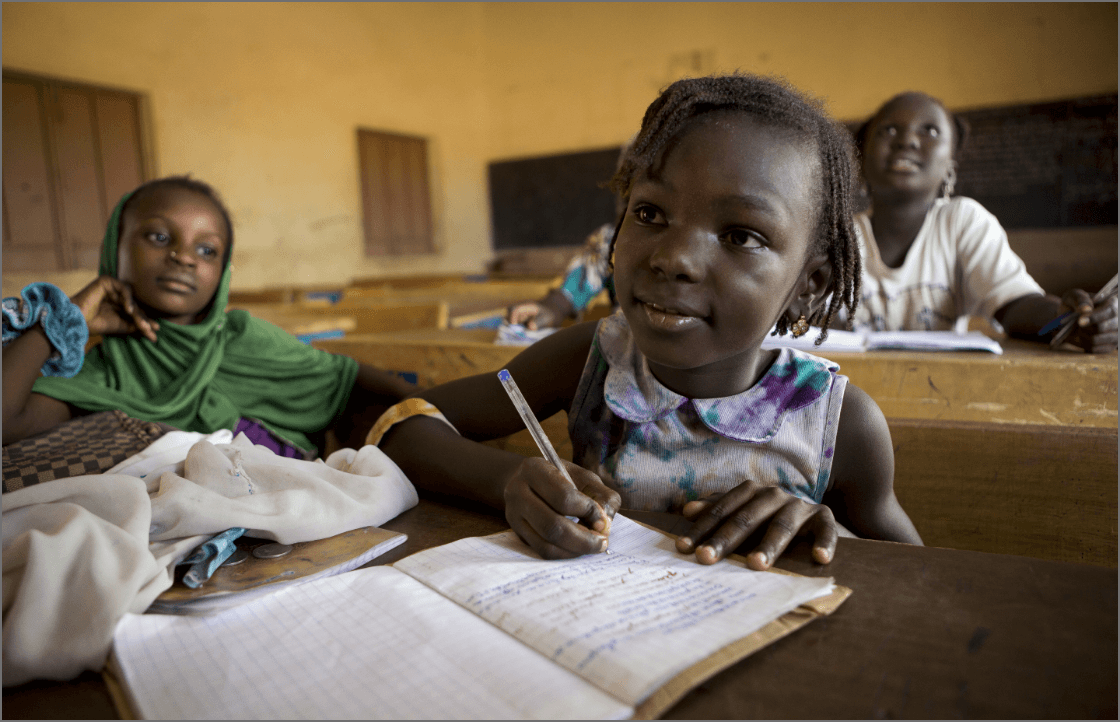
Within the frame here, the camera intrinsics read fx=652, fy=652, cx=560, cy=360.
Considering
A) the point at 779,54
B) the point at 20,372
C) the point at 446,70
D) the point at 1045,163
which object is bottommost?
the point at 20,372

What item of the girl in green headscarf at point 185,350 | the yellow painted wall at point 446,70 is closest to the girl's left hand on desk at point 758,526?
the girl in green headscarf at point 185,350

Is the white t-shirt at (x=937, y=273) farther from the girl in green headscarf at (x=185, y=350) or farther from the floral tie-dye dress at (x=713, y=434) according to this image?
the girl in green headscarf at (x=185, y=350)

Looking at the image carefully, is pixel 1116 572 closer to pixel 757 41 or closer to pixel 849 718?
pixel 849 718

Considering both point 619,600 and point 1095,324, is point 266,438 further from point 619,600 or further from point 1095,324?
point 1095,324

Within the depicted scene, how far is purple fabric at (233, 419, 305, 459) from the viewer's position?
1.41 metres

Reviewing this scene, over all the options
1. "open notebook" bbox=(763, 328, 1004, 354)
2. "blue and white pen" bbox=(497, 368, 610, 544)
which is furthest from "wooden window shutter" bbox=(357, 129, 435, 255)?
"blue and white pen" bbox=(497, 368, 610, 544)

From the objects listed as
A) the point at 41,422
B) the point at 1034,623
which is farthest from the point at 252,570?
the point at 41,422

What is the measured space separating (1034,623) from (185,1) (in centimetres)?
665

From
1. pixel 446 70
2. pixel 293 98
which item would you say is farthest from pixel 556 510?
pixel 446 70

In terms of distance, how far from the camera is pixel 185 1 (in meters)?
5.28

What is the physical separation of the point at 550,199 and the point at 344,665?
7.51m

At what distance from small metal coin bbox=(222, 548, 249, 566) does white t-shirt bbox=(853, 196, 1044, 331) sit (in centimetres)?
172

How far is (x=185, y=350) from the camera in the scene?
4.70 ft

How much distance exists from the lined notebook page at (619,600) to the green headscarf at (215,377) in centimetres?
100
